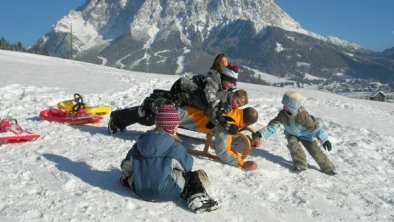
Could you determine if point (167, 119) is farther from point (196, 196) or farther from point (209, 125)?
point (209, 125)

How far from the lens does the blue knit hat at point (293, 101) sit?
8.37 metres

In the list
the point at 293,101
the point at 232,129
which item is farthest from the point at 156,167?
the point at 293,101

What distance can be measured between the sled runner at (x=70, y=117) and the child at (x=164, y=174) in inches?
172

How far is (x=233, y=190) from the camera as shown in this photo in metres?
6.97

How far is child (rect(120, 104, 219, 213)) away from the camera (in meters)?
6.03

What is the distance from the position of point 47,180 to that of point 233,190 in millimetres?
2592

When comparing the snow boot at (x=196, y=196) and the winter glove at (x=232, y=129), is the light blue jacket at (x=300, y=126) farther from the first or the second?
the snow boot at (x=196, y=196)

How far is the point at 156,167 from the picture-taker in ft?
19.8

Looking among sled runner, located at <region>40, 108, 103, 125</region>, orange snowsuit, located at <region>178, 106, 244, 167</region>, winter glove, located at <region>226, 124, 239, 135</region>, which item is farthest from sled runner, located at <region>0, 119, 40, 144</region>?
winter glove, located at <region>226, 124, 239, 135</region>

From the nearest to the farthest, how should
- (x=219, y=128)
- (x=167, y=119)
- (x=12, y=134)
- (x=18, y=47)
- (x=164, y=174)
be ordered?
(x=164, y=174) → (x=167, y=119) → (x=219, y=128) → (x=12, y=134) → (x=18, y=47)

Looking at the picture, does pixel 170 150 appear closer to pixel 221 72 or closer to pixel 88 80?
pixel 221 72

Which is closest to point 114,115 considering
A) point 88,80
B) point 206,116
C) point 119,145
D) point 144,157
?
point 119,145

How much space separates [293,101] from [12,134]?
4.88 m

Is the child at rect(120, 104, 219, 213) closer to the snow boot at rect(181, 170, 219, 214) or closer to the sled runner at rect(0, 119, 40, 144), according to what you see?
the snow boot at rect(181, 170, 219, 214)
